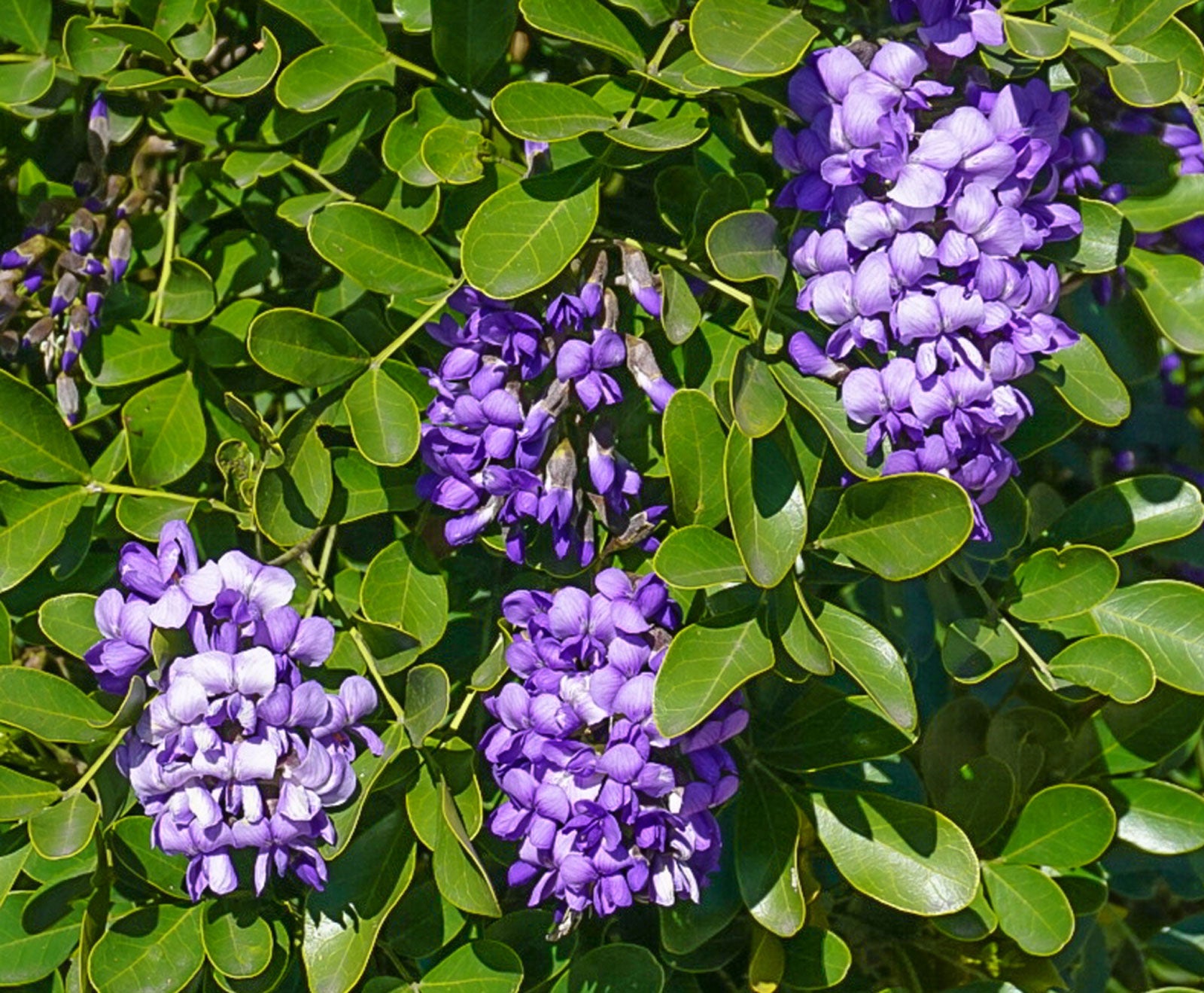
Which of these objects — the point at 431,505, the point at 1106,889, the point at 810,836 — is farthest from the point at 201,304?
the point at 1106,889

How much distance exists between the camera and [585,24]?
1.11 metres

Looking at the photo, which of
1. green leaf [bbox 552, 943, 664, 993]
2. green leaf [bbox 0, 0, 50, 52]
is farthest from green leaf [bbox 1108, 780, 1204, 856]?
green leaf [bbox 0, 0, 50, 52]

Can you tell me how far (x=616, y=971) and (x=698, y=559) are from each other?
1.31 feet

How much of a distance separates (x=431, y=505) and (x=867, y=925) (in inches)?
24.9

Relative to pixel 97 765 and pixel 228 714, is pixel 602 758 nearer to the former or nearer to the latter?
pixel 228 714

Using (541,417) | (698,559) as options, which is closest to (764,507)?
(698,559)

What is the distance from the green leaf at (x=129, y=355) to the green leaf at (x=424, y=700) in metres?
0.37

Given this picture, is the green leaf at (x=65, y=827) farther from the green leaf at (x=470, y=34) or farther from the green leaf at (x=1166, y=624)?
the green leaf at (x=1166, y=624)

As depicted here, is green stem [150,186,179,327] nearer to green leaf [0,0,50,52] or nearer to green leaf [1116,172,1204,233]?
green leaf [0,0,50,52]

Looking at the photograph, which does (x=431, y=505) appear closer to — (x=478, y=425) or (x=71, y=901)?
(x=478, y=425)

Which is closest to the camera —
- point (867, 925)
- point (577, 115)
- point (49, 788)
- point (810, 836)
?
point (577, 115)

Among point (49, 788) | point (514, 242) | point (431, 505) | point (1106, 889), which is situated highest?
point (514, 242)

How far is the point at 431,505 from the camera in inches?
50.1

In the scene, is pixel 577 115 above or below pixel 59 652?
above
